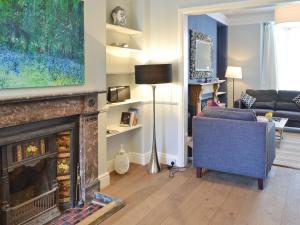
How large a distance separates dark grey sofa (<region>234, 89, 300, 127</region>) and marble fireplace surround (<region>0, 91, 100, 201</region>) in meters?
4.68

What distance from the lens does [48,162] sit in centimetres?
276

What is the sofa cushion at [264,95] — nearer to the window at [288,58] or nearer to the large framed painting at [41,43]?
the window at [288,58]

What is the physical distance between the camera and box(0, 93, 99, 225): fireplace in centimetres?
232

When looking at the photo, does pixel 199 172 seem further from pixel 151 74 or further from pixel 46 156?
pixel 46 156

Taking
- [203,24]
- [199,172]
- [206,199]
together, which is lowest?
[206,199]

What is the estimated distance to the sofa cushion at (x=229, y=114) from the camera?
3.39 meters

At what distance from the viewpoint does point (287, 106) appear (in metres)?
6.65

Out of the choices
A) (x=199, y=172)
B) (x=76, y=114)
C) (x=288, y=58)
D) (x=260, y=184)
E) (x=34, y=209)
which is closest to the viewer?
(x=34, y=209)

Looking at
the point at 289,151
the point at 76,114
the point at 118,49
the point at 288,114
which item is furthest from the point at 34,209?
the point at 288,114

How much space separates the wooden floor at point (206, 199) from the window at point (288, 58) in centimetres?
405

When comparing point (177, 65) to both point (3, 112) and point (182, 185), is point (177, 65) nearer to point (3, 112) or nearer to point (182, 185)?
point (182, 185)

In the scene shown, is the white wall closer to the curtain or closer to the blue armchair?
the curtain

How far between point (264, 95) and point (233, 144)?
4.18 metres

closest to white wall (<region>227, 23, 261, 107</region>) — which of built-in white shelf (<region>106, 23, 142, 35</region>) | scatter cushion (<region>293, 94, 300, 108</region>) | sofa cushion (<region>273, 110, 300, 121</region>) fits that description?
scatter cushion (<region>293, 94, 300, 108</region>)
